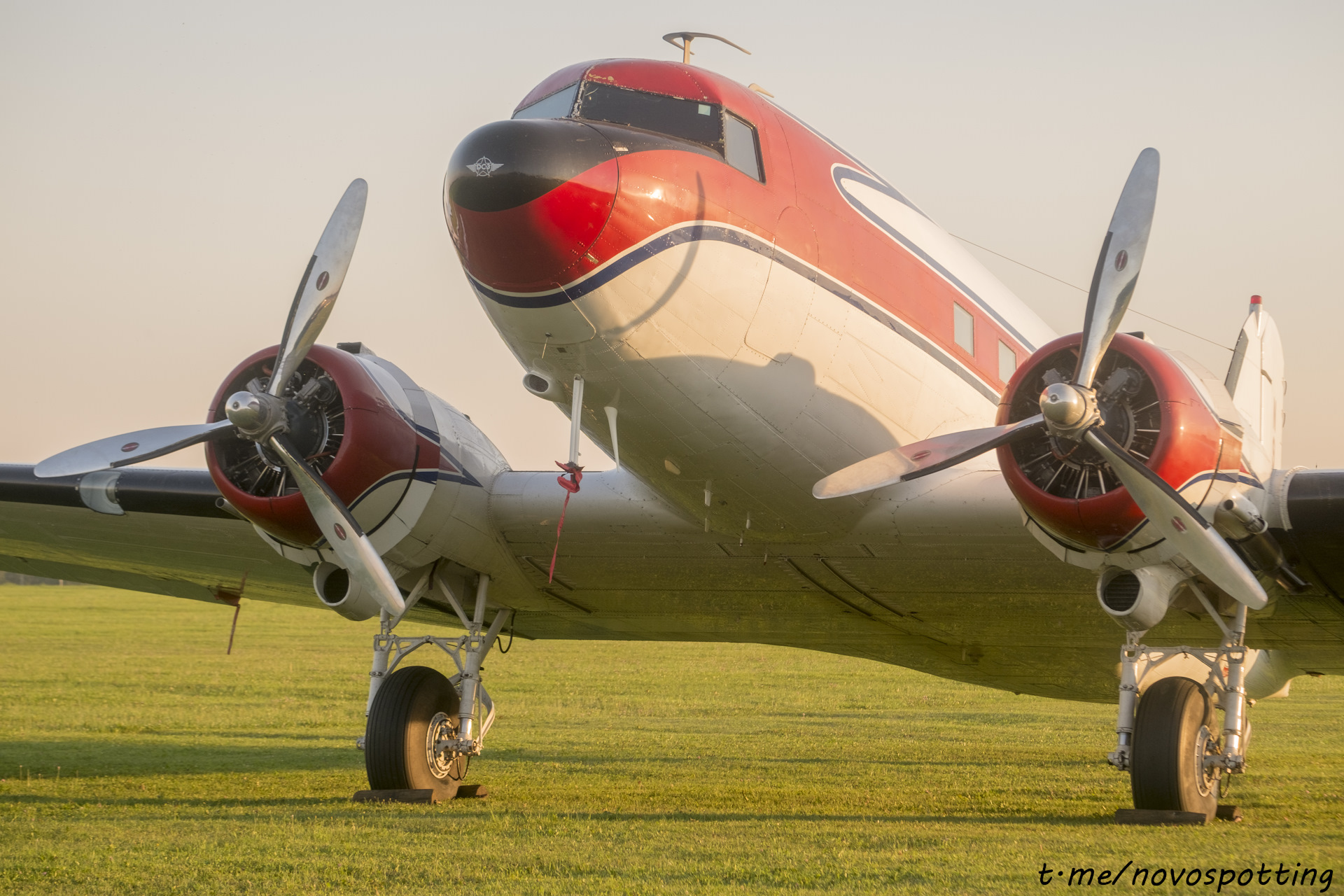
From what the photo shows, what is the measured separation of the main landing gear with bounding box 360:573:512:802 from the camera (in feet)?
35.8

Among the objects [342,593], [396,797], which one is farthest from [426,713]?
[342,593]

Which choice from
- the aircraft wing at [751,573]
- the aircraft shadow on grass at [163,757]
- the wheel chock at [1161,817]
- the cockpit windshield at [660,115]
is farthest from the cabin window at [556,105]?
the aircraft shadow on grass at [163,757]

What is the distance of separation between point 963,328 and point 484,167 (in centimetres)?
443

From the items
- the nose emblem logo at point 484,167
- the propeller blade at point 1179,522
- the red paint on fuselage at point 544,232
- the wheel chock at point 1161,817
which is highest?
the nose emblem logo at point 484,167

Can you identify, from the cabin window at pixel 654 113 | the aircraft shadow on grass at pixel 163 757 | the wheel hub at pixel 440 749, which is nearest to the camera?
the cabin window at pixel 654 113

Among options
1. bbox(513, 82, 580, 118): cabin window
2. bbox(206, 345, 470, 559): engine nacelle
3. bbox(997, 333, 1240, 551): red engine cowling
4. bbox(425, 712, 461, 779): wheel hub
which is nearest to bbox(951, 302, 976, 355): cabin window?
bbox(997, 333, 1240, 551): red engine cowling

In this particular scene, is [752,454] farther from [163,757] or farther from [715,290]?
[163,757]

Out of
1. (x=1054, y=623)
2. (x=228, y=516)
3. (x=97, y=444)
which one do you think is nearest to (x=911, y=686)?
(x=1054, y=623)

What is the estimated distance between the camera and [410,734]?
36.0 ft

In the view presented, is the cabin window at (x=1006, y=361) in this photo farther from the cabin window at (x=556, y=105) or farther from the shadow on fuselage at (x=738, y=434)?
the cabin window at (x=556, y=105)

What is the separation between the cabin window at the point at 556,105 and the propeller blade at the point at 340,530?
2949 millimetres

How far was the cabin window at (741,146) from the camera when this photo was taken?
880 cm

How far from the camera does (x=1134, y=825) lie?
9.04m

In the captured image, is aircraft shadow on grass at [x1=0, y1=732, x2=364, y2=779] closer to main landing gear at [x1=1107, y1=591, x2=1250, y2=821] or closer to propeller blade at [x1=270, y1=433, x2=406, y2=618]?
propeller blade at [x1=270, y1=433, x2=406, y2=618]
